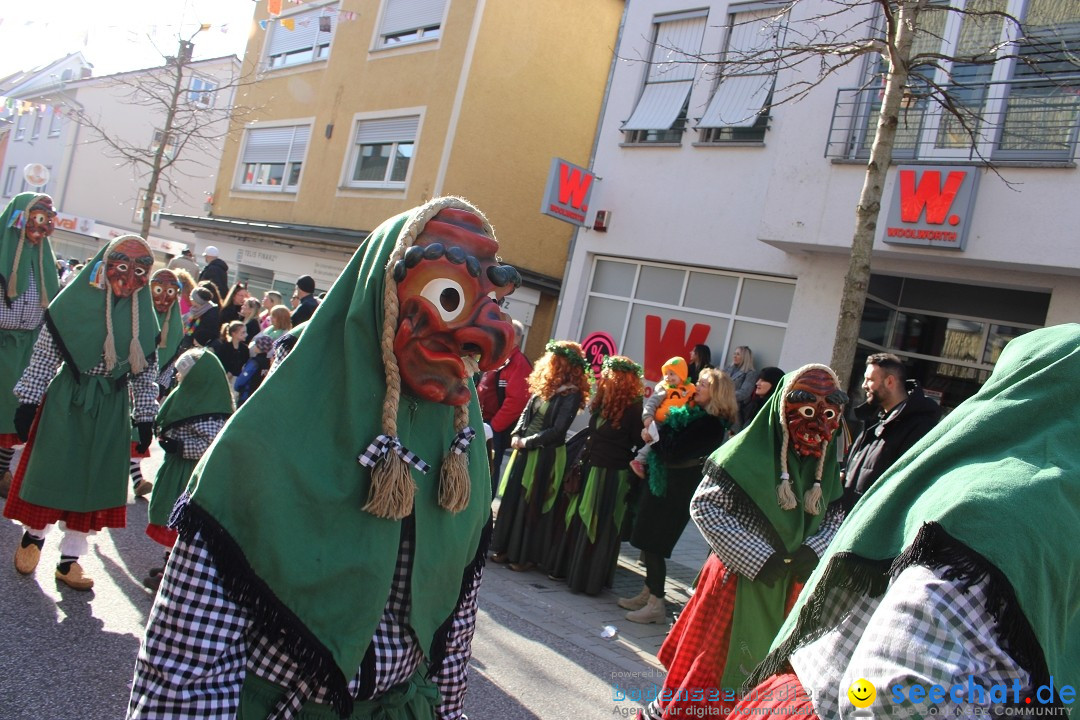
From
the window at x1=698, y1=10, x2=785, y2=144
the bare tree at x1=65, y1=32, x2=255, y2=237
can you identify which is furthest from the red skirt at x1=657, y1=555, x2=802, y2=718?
the bare tree at x1=65, y1=32, x2=255, y2=237

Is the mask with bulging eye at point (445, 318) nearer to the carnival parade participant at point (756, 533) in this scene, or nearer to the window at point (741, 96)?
the carnival parade participant at point (756, 533)

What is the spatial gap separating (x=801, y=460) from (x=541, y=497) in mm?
3598

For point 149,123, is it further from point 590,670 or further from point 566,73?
point 590,670

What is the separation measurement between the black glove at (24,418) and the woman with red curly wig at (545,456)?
359 centimetres

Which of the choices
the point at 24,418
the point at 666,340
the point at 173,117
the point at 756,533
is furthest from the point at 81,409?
the point at 173,117

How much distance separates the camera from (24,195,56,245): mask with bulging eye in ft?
21.6

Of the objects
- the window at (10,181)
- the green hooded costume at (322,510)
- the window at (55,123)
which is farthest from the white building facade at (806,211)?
the window at (10,181)

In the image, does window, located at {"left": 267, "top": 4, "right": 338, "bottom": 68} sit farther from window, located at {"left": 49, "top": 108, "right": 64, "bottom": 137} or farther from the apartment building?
window, located at {"left": 49, "top": 108, "right": 64, "bottom": 137}

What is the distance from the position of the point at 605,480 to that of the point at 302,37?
57.9 feet

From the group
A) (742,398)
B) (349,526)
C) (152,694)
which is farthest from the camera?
(742,398)

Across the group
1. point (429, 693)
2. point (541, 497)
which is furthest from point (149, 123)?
point (429, 693)

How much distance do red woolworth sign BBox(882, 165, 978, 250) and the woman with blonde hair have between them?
397cm

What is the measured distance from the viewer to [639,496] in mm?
6934

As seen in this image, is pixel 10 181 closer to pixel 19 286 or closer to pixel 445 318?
pixel 19 286
